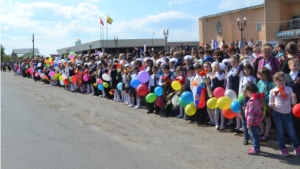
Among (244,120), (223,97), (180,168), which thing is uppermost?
(223,97)

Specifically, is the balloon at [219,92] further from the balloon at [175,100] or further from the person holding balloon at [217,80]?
the balloon at [175,100]

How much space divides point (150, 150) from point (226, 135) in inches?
80.4

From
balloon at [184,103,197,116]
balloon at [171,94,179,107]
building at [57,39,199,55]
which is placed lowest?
balloon at [184,103,197,116]

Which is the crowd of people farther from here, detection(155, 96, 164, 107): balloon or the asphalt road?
the asphalt road

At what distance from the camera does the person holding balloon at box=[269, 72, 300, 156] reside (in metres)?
5.71

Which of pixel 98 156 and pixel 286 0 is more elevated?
pixel 286 0

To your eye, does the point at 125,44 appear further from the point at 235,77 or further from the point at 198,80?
the point at 235,77

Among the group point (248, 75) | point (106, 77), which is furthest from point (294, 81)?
point (106, 77)

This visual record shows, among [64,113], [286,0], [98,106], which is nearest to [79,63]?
[98,106]

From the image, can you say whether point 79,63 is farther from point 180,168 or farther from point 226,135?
point 180,168

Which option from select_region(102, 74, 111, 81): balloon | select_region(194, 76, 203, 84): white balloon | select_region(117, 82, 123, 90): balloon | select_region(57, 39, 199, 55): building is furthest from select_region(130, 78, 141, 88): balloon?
select_region(57, 39, 199, 55): building

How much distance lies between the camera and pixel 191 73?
9078 mm

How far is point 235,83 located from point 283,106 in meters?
2.04

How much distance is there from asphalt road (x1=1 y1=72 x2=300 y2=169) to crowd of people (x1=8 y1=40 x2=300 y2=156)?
0.46m
